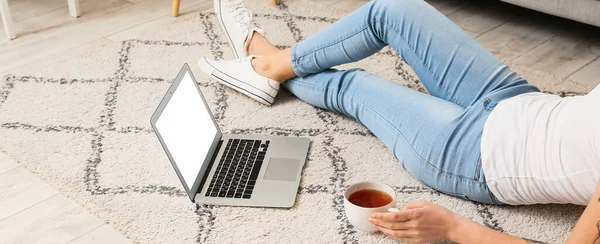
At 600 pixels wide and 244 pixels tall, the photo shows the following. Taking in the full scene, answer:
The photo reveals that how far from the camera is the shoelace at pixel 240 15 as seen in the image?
227 cm

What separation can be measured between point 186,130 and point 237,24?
0.64 metres

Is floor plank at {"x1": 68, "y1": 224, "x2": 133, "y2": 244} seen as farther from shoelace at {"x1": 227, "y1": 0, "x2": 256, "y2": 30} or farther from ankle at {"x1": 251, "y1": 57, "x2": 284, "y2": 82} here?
shoelace at {"x1": 227, "y1": 0, "x2": 256, "y2": 30}

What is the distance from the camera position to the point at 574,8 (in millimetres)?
2463

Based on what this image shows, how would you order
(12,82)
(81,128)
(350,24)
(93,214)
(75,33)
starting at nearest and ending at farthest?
(93,214) → (350,24) → (81,128) → (12,82) → (75,33)

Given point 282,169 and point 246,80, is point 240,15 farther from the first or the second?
point 282,169

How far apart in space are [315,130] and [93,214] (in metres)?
0.63

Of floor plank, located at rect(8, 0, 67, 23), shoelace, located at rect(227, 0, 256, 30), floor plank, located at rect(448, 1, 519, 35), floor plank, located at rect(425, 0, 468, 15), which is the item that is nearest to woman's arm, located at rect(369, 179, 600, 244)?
shoelace, located at rect(227, 0, 256, 30)

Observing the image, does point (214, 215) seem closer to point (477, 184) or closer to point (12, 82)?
point (477, 184)

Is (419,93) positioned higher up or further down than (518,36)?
higher up

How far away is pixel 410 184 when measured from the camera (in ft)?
5.86

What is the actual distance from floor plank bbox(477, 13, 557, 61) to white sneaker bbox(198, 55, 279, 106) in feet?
2.81

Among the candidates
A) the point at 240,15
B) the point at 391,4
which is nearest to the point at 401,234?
the point at 391,4

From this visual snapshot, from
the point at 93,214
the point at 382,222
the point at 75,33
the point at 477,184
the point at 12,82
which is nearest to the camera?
the point at 382,222

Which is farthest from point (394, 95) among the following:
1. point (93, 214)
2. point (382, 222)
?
point (93, 214)
